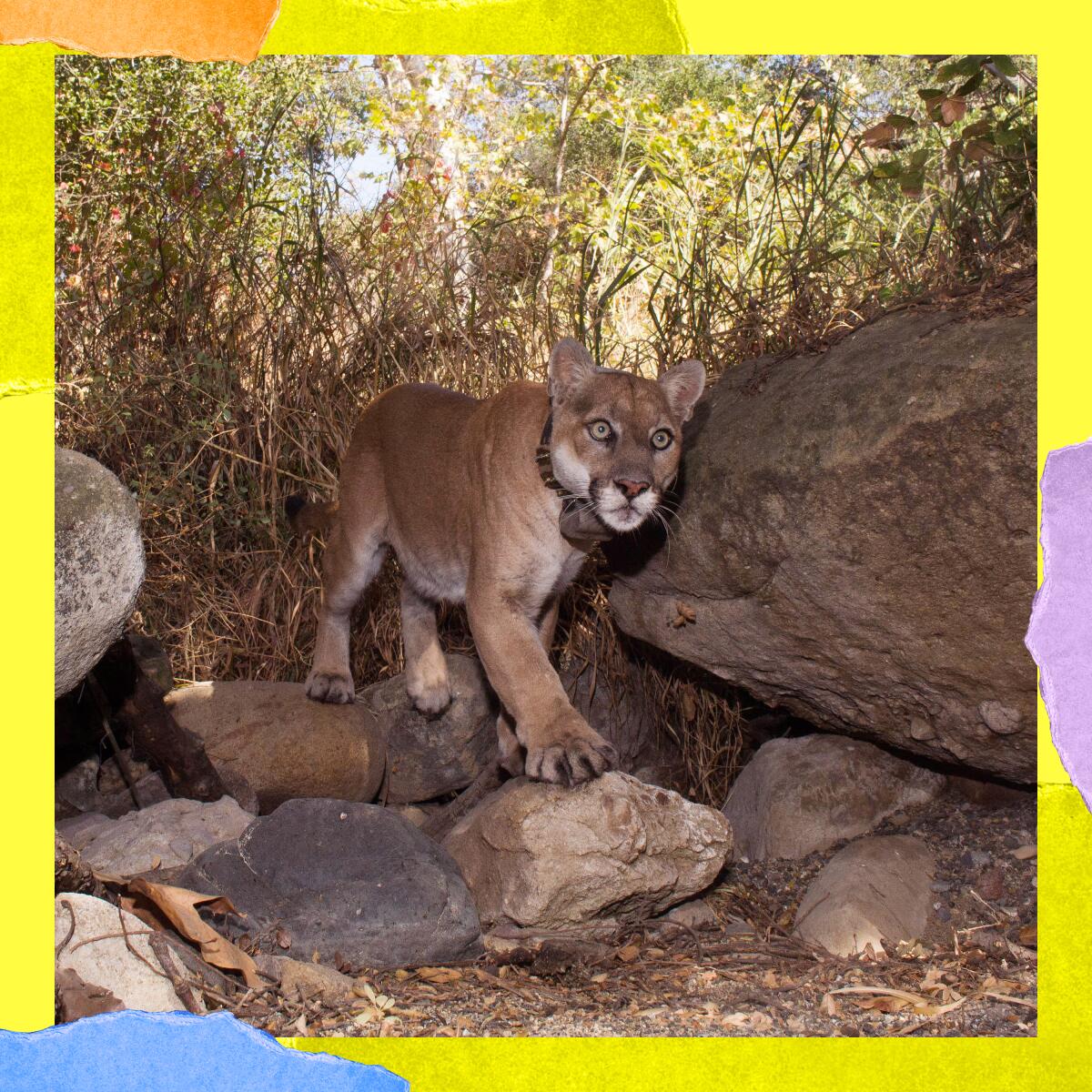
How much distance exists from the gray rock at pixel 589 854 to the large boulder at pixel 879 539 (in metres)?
0.79

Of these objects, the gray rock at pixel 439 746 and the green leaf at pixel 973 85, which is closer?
the green leaf at pixel 973 85

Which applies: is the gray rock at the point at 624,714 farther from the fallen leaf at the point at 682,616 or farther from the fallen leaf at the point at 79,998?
the fallen leaf at the point at 79,998

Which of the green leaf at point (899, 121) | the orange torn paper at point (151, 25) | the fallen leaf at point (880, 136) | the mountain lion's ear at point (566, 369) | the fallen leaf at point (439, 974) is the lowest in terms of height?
the fallen leaf at point (439, 974)

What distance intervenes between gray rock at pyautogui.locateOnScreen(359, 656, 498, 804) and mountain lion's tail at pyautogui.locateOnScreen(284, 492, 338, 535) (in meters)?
0.98

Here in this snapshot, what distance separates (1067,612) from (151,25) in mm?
3306

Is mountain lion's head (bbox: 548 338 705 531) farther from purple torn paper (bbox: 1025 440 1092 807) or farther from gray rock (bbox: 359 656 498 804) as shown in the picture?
gray rock (bbox: 359 656 498 804)

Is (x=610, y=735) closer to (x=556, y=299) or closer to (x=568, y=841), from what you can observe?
(x=568, y=841)

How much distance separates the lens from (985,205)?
489cm

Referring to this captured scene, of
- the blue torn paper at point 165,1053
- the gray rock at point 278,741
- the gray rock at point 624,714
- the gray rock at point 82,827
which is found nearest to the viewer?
the blue torn paper at point 165,1053

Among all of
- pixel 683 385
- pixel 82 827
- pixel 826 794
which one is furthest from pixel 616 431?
pixel 82 827

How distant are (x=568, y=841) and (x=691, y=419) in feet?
6.13

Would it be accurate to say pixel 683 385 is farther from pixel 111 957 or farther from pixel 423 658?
pixel 111 957

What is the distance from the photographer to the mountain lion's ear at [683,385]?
4.75 meters

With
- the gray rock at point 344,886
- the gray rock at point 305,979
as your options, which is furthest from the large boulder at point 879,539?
the gray rock at point 305,979
